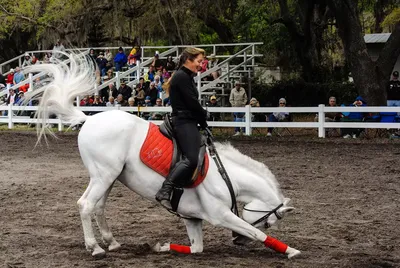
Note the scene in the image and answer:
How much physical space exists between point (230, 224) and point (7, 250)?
236cm

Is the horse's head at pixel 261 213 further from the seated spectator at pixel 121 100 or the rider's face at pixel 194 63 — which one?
the seated spectator at pixel 121 100

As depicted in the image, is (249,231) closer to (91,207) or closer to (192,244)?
(192,244)

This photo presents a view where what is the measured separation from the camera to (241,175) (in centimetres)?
782

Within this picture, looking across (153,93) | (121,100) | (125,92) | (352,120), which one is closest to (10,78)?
(125,92)

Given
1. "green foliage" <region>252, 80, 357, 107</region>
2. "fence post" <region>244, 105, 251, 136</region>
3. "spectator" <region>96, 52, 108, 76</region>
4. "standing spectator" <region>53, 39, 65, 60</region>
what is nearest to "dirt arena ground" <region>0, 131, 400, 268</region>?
"standing spectator" <region>53, 39, 65, 60</region>

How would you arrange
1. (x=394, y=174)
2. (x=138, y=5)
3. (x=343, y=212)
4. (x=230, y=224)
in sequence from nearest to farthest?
(x=230, y=224) < (x=343, y=212) < (x=394, y=174) < (x=138, y=5)

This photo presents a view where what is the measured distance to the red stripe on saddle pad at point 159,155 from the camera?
7766mm

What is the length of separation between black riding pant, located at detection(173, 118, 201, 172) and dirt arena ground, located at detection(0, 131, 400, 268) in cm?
99

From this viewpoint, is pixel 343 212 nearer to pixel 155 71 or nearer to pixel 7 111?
pixel 155 71

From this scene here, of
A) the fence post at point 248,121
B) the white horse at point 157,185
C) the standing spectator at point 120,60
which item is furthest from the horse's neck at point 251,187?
the standing spectator at point 120,60

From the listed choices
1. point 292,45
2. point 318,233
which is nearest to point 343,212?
point 318,233

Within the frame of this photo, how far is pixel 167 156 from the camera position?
25.6 feet

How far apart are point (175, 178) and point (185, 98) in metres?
0.84

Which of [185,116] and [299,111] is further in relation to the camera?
[299,111]
